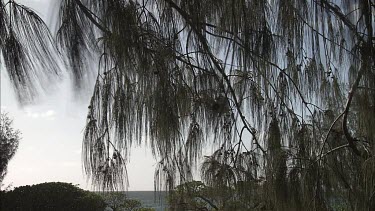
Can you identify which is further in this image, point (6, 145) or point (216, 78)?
point (6, 145)

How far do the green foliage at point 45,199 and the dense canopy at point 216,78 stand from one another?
6462mm

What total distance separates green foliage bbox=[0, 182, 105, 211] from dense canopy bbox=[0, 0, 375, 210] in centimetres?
646

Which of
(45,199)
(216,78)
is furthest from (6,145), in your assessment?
(216,78)

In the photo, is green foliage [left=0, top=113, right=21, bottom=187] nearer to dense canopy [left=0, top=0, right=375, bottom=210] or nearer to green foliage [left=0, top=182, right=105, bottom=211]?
green foliage [left=0, top=182, right=105, bottom=211]

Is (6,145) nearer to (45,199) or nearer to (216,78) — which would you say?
(45,199)

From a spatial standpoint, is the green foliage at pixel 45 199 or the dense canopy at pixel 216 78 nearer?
the dense canopy at pixel 216 78

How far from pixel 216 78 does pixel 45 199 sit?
6.62 meters

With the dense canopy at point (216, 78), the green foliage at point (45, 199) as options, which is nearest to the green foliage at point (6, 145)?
the green foliage at point (45, 199)

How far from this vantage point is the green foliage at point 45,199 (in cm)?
776

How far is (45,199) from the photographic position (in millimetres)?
7801

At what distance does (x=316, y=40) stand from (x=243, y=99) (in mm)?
450

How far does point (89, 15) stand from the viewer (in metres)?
1.51

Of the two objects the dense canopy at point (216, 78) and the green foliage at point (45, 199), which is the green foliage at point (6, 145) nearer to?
the green foliage at point (45, 199)

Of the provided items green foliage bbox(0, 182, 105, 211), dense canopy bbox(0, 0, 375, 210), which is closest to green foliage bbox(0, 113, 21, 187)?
green foliage bbox(0, 182, 105, 211)
